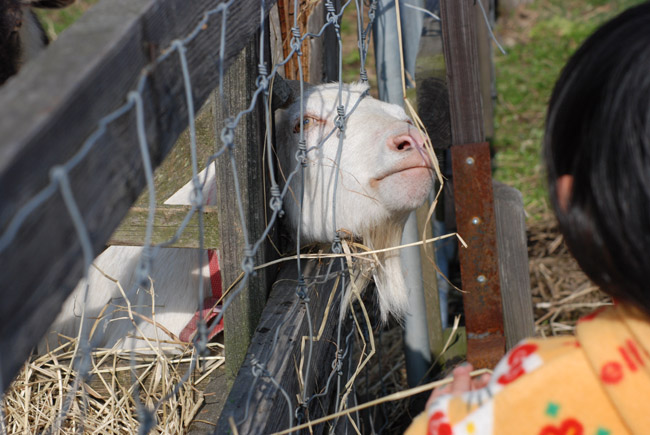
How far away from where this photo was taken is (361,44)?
219 cm

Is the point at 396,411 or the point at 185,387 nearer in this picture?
the point at 185,387

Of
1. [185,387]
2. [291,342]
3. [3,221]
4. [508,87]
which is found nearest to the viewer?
[3,221]

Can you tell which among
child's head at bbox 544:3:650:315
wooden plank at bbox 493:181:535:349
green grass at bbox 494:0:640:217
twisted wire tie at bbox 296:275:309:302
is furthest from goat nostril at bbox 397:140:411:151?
green grass at bbox 494:0:640:217

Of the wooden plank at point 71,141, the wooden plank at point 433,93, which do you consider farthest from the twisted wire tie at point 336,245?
the wooden plank at point 71,141

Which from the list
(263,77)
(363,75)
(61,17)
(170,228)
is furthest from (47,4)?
(61,17)

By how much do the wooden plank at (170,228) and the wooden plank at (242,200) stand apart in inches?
5.4

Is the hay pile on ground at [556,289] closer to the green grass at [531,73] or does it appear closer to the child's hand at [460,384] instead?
the green grass at [531,73]

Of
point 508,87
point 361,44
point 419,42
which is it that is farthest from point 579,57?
point 508,87

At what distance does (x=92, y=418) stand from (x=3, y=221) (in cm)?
165

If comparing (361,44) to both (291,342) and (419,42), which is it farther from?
(291,342)

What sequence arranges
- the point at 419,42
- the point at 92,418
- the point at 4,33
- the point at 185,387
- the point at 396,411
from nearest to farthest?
the point at 185,387 < the point at 92,418 < the point at 419,42 < the point at 396,411 < the point at 4,33

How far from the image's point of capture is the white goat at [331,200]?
205 cm

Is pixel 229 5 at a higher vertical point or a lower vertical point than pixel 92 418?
higher

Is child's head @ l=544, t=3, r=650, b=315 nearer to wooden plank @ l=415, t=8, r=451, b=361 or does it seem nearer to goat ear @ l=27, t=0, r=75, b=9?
wooden plank @ l=415, t=8, r=451, b=361
